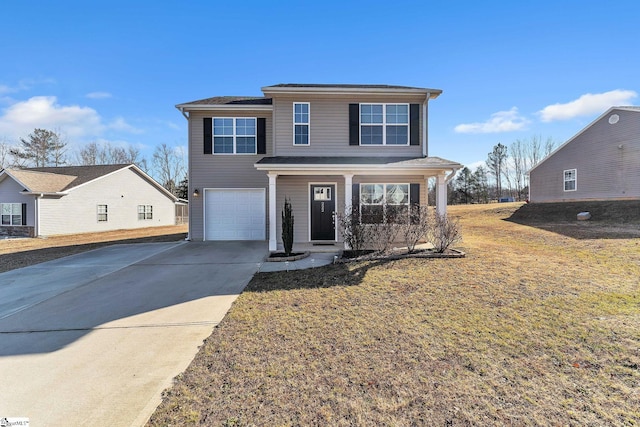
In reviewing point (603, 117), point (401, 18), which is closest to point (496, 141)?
point (603, 117)

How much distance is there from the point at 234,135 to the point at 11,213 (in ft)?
56.9

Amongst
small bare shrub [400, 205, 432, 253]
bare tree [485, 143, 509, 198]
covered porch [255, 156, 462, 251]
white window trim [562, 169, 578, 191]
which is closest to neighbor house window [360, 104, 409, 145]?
covered porch [255, 156, 462, 251]

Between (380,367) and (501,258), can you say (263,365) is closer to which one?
(380,367)

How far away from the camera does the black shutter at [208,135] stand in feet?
35.7

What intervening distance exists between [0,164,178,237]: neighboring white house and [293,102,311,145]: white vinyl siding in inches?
658

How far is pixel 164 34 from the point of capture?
11367mm

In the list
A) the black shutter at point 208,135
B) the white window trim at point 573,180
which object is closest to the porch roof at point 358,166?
the black shutter at point 208,135

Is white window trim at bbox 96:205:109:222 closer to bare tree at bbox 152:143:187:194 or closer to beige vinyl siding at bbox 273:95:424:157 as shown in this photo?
beige vinyl siding at bbox 273:95:424:157

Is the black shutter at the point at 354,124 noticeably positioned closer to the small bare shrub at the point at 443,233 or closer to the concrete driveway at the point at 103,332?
the small bare shrub at the point at 443,233

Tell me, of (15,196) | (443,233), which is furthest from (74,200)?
(443,233)

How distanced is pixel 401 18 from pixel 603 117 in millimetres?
16655

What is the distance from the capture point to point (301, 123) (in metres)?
9.81

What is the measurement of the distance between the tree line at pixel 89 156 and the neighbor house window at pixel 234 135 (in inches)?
895

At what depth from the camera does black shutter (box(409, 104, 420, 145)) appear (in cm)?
985
